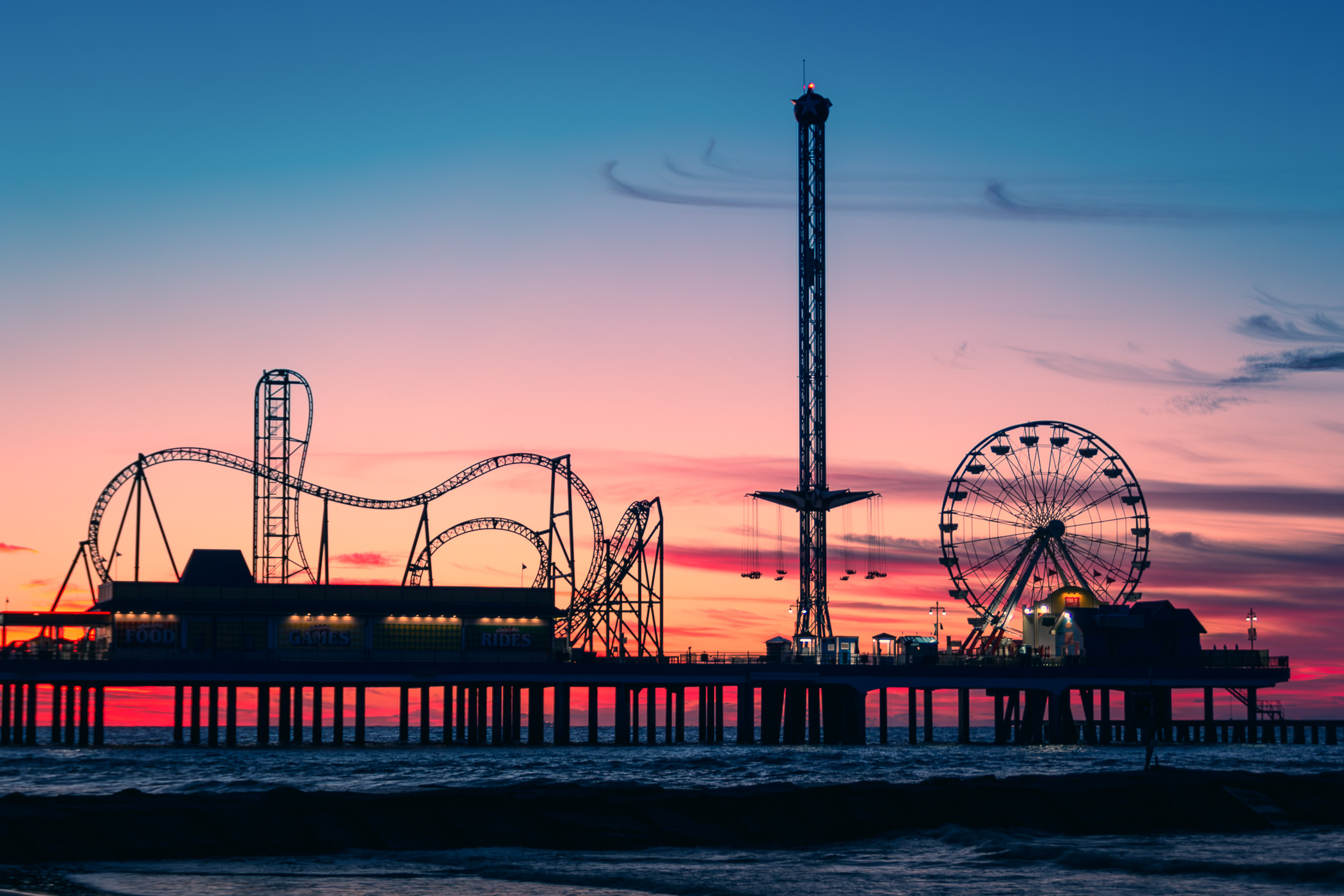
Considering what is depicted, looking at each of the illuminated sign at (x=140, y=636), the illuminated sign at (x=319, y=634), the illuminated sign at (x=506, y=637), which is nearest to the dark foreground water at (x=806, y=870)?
the illuminated sign at (x=506, y=637)

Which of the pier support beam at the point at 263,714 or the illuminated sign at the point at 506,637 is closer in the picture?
the pier support beam at the point at 263,714

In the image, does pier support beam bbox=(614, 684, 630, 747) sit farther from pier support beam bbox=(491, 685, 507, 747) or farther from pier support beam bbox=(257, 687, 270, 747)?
pier support beam bbox=(257, 687, 270, 747)

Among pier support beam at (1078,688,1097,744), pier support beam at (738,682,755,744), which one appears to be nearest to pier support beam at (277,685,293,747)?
pier support beam at (738,682,755,744)

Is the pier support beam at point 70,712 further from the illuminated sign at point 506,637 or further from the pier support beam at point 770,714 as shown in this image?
the pier support beam at point 770,714

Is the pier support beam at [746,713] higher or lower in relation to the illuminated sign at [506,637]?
lower

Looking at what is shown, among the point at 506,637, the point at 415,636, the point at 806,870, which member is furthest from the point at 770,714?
the point at 806,870

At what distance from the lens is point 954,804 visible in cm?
3678

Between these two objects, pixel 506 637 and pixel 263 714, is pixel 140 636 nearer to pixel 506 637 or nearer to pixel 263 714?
pixel 263 714

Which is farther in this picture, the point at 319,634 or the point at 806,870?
the point at 319,634

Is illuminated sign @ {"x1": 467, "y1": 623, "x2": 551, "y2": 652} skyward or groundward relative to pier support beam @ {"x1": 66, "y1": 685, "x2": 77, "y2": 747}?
skyward

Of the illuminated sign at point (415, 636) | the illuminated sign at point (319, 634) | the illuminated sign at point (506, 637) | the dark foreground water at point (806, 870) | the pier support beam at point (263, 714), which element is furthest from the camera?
the illuminated sign at point (506, 637)

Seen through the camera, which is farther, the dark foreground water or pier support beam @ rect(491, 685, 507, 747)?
pier support beam @ rect(491, 685, 507, 747)

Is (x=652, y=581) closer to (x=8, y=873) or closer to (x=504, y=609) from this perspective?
(x=504, y=609)

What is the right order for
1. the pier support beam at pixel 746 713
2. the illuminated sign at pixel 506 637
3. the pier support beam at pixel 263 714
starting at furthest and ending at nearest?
the illuminated sign at pixel 506 637, the pier support beam at pixel 746 713, the pier support beam at pixel 263 714
